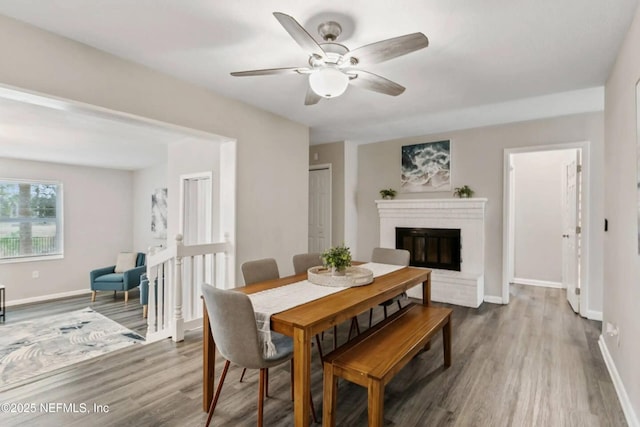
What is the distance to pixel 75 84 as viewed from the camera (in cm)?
229

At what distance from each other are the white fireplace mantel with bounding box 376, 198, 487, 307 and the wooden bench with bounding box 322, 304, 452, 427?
6.69ft

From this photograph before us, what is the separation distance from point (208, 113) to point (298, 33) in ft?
6.12

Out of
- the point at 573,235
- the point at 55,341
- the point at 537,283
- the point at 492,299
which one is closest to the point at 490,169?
the point at 573,235

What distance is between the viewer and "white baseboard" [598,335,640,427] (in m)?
1.88

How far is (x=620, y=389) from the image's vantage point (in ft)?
7.18

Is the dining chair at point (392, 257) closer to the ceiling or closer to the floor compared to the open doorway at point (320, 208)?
closer to the floor

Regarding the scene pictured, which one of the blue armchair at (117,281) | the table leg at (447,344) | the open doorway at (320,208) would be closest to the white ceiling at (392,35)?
the table leg at (447,344)

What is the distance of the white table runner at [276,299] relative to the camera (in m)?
1.72

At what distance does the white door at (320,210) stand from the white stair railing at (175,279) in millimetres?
2521

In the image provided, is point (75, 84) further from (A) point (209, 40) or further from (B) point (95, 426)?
(B) point (95, 426)

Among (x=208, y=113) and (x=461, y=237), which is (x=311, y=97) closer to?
(x=208, y=113)

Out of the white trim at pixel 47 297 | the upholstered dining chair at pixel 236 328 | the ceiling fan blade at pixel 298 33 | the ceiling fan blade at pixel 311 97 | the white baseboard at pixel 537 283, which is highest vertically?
the ceiling fan blade at pixel 298 33

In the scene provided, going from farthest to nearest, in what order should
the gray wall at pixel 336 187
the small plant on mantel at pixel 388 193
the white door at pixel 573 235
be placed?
the gray wall at pixel 336 187, the small plant on mantel at pixel 388 193, the white door at pixel 573 235

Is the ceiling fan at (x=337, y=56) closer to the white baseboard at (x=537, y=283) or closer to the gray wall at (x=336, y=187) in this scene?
the gray wall at (x=336, y=187)
